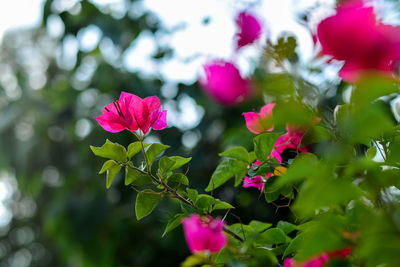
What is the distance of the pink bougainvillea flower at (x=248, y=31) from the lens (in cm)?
34

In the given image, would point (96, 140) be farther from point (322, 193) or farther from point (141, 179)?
point (322, 193)

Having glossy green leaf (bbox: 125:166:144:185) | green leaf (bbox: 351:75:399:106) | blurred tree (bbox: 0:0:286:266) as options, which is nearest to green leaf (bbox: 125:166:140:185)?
glossy green leaf (bbox: 125:166:144:185)

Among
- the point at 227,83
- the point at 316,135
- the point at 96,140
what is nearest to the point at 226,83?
the point at 227,83

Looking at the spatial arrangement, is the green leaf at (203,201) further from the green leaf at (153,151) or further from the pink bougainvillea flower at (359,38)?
the pink bougainvillea flower at (359,38)

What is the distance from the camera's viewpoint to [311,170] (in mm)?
221

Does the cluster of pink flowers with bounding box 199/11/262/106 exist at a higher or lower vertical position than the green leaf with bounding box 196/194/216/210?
higher

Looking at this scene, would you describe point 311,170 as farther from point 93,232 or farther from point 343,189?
point 93,232

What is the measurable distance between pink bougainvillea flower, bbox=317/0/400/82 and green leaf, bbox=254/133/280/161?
13 cm

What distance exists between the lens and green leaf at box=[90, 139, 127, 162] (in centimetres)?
35

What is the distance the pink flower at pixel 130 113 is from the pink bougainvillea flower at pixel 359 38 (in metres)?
0.19

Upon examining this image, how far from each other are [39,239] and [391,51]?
3909mm

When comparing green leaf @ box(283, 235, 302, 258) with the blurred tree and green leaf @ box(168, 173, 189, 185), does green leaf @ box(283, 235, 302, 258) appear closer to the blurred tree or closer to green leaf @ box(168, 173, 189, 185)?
green leaf @ box(168, 173, 189, 185)

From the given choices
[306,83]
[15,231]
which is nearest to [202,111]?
[306,83]

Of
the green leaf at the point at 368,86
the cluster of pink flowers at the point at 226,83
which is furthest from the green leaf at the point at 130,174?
the green leaf at the point at 368,86
